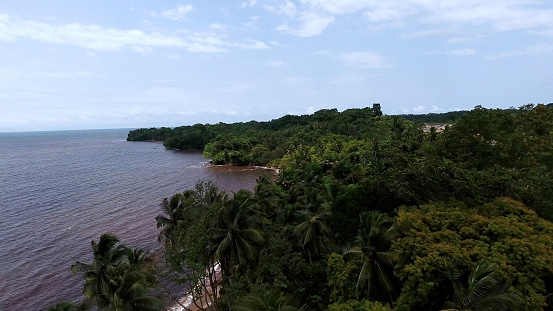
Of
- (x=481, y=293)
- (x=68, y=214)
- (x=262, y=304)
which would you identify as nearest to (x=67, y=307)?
(x=262, y=304)

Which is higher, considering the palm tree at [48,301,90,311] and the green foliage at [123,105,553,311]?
the green foliage at [123,105,553,311]

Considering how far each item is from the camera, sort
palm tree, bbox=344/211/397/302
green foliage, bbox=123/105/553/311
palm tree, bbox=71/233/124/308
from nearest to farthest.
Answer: green foliage, bbox=123/105/553/311, palm tree, bbox=344/211/397/302, palm tree, bbox=71/233/124/308

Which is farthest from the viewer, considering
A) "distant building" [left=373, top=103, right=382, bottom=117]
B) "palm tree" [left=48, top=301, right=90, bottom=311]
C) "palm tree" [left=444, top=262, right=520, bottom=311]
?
"distant building" [left=373, top=103, right=382, bottom=117]

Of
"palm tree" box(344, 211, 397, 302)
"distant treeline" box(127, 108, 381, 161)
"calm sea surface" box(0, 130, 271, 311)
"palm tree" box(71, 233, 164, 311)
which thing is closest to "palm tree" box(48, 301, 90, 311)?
"palm tree" box(71, 233, 164, 311)

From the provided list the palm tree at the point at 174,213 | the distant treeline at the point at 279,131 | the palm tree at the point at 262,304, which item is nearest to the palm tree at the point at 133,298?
the palm tree at the point at 262,304

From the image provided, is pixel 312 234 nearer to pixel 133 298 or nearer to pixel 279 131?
pixel 133 298

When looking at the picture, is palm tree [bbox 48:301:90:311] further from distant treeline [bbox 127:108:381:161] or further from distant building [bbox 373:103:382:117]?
distant building [bbox 373:103:382:117]

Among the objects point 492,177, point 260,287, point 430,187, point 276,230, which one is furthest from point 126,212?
point 492,177
